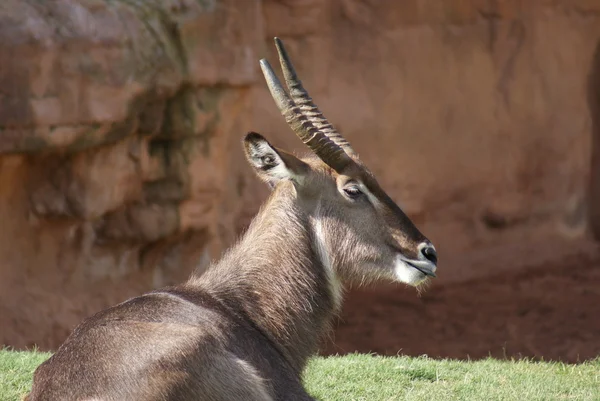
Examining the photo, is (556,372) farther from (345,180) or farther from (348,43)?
(348,43)

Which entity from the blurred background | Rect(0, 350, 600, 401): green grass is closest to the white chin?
Rect(0, 350, 600, 401): green grass

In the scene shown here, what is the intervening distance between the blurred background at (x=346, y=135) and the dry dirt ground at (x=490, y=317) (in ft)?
0.10

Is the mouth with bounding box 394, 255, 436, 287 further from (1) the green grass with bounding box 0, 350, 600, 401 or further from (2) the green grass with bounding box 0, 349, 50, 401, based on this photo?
(2) the green grass with bounding box 0, 349, 50, 401

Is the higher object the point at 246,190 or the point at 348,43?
the point at 348,43

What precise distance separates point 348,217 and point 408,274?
434mm

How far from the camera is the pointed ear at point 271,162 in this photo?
5.42m

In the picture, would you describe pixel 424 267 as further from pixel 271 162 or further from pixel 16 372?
pixel 16 372

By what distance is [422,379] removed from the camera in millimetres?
6613

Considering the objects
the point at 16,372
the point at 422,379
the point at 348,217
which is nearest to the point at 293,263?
the point at 348,217

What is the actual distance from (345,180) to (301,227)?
0.34 metres

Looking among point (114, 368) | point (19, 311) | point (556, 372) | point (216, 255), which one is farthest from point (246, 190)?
point (114, 368)

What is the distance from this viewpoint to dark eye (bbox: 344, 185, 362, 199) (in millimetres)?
5602

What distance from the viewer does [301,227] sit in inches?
220

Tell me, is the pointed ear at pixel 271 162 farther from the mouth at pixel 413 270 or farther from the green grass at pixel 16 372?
the green grass at pixel 16 372
